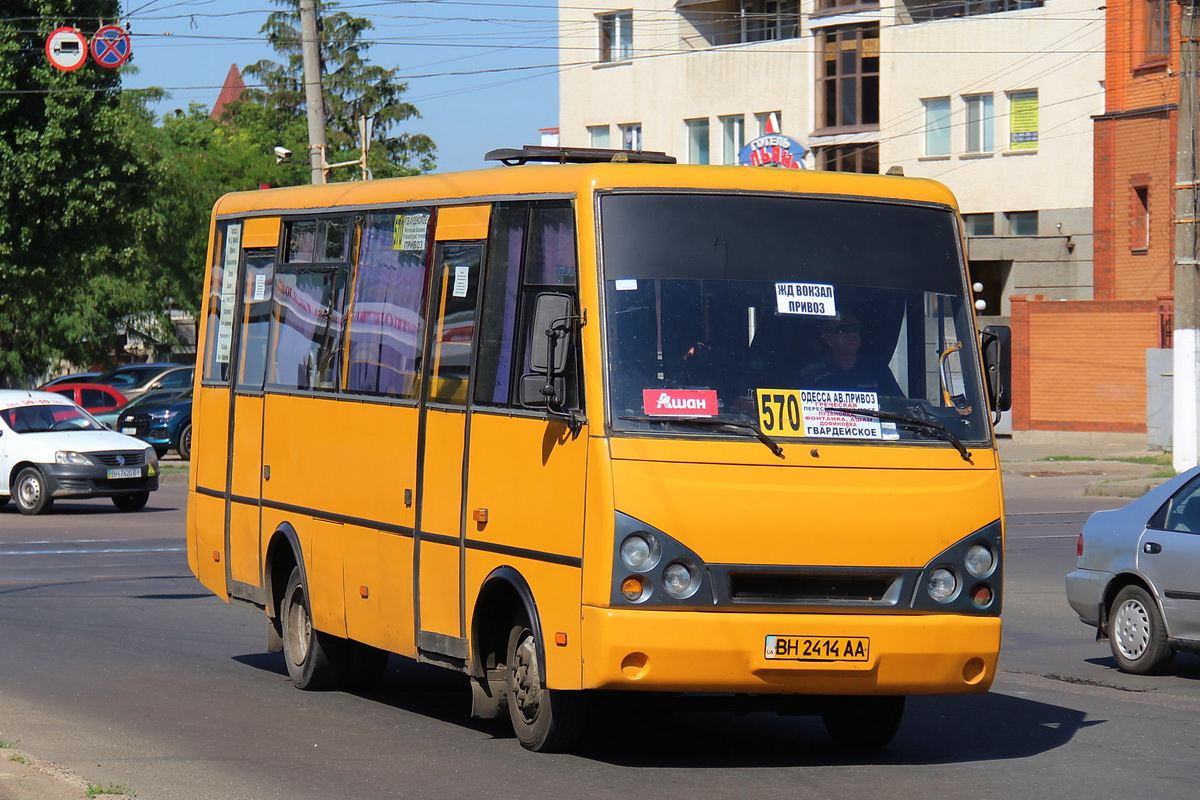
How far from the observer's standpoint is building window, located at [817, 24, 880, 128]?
2266 inches

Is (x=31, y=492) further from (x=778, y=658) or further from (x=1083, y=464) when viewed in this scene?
(x=778, y=658)

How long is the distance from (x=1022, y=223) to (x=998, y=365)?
46819 mm

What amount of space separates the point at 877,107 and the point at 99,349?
24.2 meters

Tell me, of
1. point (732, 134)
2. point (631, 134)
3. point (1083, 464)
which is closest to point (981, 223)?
point (732, 134)

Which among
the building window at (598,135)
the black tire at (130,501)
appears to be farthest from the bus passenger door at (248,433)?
the building window at (598,135)

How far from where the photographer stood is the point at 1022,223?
179 feet

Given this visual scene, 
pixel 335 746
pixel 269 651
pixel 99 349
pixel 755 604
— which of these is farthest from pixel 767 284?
pixel 99 349

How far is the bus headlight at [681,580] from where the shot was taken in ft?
26.4

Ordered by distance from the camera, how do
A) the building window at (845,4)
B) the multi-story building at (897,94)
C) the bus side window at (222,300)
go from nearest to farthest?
1. the bus side window at (222,300)
2. the multi-story building at (897,94)
3. the building window at (845,4)

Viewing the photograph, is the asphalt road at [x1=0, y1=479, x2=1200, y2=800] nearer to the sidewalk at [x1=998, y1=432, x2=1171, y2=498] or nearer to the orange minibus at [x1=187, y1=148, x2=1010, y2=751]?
the orange minibus at [x1=187, y1=148, x2=1010, y2=751]

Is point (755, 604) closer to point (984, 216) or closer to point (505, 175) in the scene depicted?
point (505, 175)

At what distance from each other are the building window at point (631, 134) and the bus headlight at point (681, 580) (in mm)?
55400

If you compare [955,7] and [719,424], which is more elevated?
Answer: [955,7]

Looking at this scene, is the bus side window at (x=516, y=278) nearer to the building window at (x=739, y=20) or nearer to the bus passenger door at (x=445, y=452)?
the bus passenger door at (x=445, y=452)
